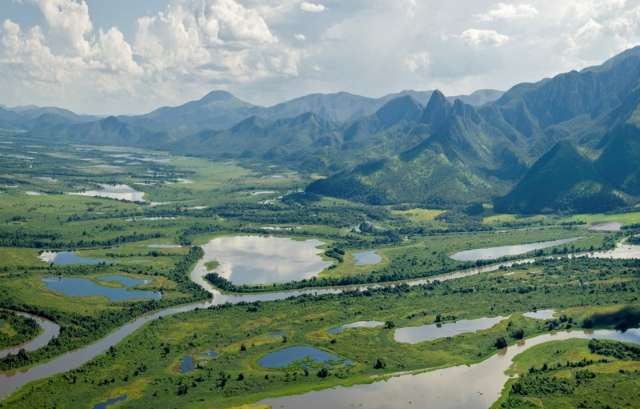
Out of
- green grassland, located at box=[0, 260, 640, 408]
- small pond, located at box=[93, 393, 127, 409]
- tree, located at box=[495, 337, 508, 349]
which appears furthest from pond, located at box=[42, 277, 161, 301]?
tree, located at box=[495, 337, 508, 349]

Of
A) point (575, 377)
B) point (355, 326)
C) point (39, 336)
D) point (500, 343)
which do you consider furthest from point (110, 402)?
point (575, 377)

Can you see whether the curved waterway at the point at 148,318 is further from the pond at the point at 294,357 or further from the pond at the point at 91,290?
the pond at the point at 294,357

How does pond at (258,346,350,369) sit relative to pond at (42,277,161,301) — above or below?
below

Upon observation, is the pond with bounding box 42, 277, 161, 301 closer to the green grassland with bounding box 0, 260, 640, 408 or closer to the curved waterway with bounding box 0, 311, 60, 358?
the curved waterway with bounding box 0, 311, 60, 358

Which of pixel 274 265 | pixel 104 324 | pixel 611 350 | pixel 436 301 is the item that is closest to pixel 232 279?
pixel 274 265

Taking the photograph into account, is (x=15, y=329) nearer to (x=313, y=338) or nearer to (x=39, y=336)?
(x=39, y=336)

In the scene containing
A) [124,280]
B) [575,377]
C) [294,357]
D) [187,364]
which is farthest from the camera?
[124,280]
